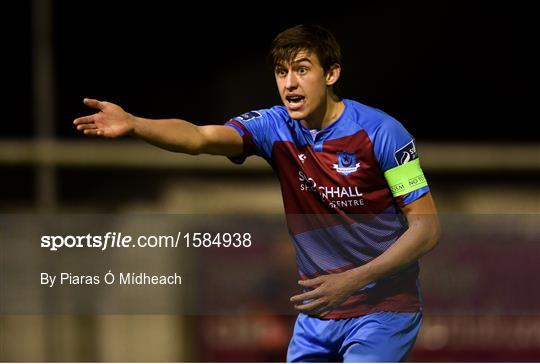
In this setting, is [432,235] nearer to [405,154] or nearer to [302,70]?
[405,154]

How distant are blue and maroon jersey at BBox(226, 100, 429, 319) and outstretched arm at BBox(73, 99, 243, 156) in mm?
118

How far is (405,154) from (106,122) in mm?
1568

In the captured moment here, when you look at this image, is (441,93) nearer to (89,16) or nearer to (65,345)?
(89,16)

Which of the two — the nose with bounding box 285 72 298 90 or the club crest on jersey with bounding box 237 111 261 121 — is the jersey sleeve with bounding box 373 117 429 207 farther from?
the club crest on jersey with bounding box 237 111 261 121

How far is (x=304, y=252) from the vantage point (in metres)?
5.75

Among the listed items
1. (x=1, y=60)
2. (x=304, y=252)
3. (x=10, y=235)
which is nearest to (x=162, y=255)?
(x=10, y=235)

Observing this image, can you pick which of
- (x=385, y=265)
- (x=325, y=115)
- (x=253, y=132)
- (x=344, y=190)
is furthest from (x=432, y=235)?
(x=253, y=132)

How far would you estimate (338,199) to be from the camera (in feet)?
18.6

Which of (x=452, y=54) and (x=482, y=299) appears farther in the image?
(x=452, y=54)

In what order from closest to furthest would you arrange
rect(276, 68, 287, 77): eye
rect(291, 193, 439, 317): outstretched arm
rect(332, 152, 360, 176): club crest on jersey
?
rect(291, 193, 439, 317): outstretched arm, rect(332, 152, 360, 176): club crest on jersey, rect(276, 68, 287, 77): eye

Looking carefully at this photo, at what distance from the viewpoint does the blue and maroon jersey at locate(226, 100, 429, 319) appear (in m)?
5.60

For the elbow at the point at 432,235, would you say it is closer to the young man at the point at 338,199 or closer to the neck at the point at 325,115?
the young man at the point at 338,199

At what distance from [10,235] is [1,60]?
1.60m

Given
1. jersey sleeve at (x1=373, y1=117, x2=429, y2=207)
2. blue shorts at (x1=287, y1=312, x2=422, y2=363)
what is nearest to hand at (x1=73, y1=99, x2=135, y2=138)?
jersey sleeve at (x1=373, y1=117, x2=429, y2=207)
